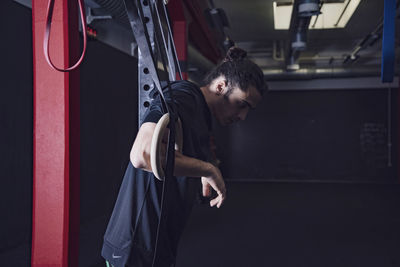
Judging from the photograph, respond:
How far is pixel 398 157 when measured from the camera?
729 cm

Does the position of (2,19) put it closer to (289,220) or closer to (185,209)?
(185,209)

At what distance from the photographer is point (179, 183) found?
0.97 metres

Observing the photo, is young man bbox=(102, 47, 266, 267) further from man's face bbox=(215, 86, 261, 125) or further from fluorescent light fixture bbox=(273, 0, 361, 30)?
fluorescent light fixture bbox=(273, 0, 361, 30)

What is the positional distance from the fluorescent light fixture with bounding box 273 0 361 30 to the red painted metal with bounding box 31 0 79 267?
3.49m

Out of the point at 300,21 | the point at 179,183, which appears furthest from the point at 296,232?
the point at 179,183

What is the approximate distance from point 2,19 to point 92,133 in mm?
1500

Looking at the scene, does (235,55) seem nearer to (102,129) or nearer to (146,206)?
(146,206)

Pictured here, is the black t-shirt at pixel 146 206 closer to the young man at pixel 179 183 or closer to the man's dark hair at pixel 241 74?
the young man at pixel 179 183

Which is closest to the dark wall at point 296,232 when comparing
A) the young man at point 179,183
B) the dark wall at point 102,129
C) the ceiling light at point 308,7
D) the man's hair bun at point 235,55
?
the dark wall at point 102,129

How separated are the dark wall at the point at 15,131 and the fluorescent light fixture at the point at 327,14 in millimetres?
3031

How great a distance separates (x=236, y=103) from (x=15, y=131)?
2.49 m

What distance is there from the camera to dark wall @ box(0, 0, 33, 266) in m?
2.73

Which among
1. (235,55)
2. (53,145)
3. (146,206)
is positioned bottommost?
Result: (146,206)

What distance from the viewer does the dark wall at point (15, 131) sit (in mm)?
2729
